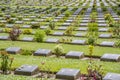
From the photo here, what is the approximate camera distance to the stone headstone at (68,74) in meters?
8.76

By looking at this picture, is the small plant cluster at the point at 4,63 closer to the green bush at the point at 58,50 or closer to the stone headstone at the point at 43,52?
the stone headstone at the point at 43,52

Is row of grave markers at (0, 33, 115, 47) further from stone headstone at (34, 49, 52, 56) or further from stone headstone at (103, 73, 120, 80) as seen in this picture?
stone headstone at (103, 73, 120, 80)

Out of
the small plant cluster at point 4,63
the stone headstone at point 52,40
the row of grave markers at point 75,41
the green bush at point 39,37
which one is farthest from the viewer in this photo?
the green bush at point 39,37

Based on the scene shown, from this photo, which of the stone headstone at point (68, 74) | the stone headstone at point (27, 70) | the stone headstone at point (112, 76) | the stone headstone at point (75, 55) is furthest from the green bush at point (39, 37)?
the stone headstone at point (112, 76)

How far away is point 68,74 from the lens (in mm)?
8852

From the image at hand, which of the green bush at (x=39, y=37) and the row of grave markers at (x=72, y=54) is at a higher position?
the row of grave markers at (x=72, y=54)

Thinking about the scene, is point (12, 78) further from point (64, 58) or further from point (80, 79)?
point (64, 58)

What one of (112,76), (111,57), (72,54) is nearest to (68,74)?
(112,76)

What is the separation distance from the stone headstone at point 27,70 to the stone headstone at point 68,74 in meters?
0.75

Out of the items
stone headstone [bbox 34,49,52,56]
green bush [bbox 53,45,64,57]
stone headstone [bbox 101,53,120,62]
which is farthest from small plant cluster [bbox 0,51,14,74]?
stone headstone [bbox 101,53,120,62]

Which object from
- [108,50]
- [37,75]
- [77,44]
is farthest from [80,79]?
[77,44]

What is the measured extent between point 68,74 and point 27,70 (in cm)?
124

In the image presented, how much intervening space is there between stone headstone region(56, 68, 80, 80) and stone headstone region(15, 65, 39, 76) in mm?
753

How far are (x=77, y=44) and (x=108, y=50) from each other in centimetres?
177
